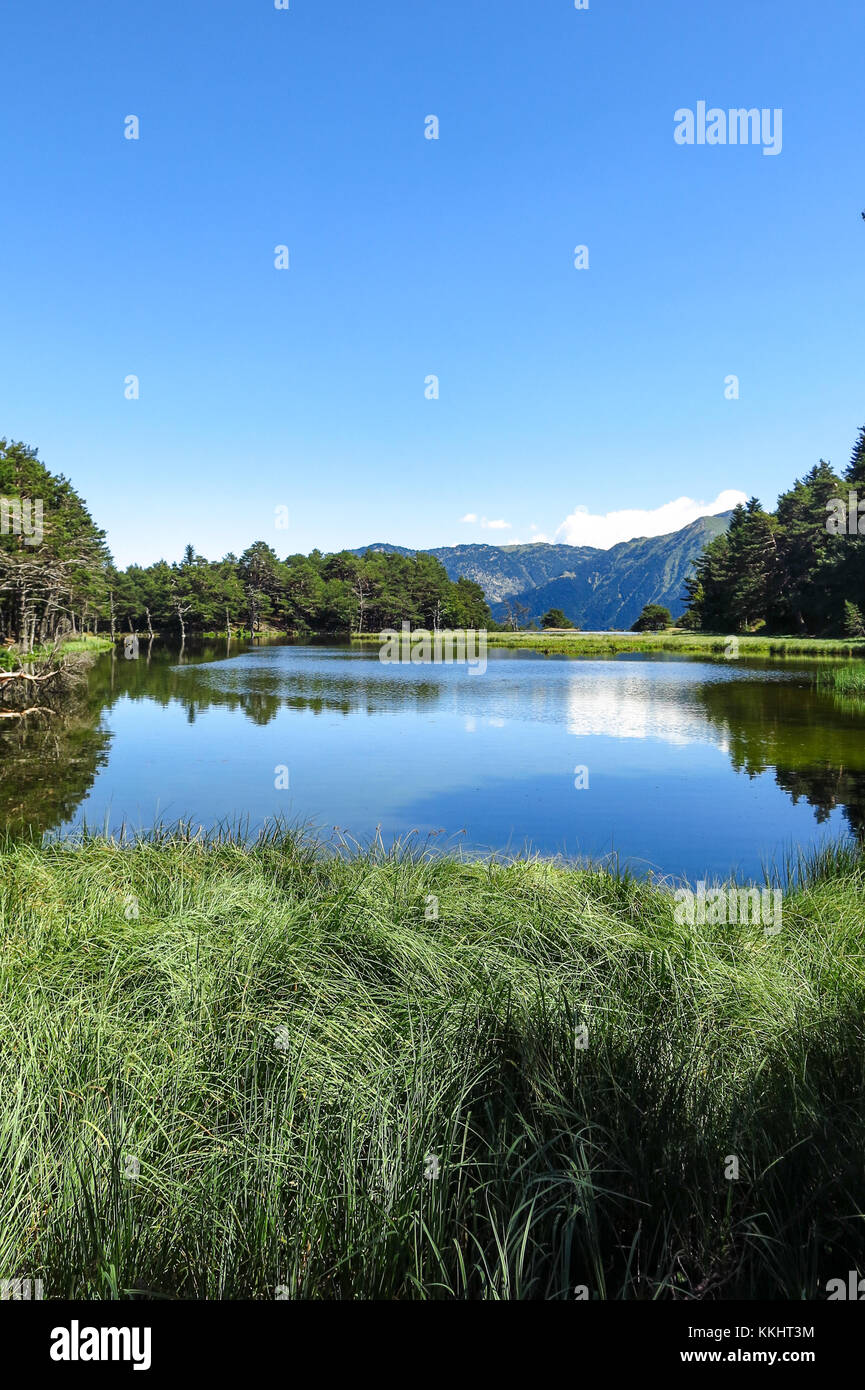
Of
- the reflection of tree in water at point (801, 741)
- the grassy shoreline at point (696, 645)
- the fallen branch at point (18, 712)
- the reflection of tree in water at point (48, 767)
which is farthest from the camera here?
the grassy shoreline at point (696, 645)

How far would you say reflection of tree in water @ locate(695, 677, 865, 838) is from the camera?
43.7 ft

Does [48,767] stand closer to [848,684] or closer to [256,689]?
[256,689]

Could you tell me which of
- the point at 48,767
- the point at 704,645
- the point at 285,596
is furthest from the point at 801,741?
the point at 285,596

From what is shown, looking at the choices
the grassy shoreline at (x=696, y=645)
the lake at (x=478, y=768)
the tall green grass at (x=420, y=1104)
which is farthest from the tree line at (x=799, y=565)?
the tall green grass at (x=420, y=1104)

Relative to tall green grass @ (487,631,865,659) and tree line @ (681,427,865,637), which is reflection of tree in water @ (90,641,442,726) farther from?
tree line @ (681,427,865,637)

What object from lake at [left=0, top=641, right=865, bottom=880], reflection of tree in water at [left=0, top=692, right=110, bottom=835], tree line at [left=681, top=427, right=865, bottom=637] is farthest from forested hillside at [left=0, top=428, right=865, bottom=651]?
lake at [left=0, top=641, right=865, bottom=880]

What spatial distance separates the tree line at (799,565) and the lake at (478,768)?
1086 inches

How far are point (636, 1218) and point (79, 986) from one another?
10.2ft

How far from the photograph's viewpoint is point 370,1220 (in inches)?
96.5

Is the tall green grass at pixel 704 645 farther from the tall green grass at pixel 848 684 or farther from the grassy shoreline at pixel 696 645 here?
the tall green grass at pixel 848 684

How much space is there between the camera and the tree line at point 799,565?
53.3 meters
